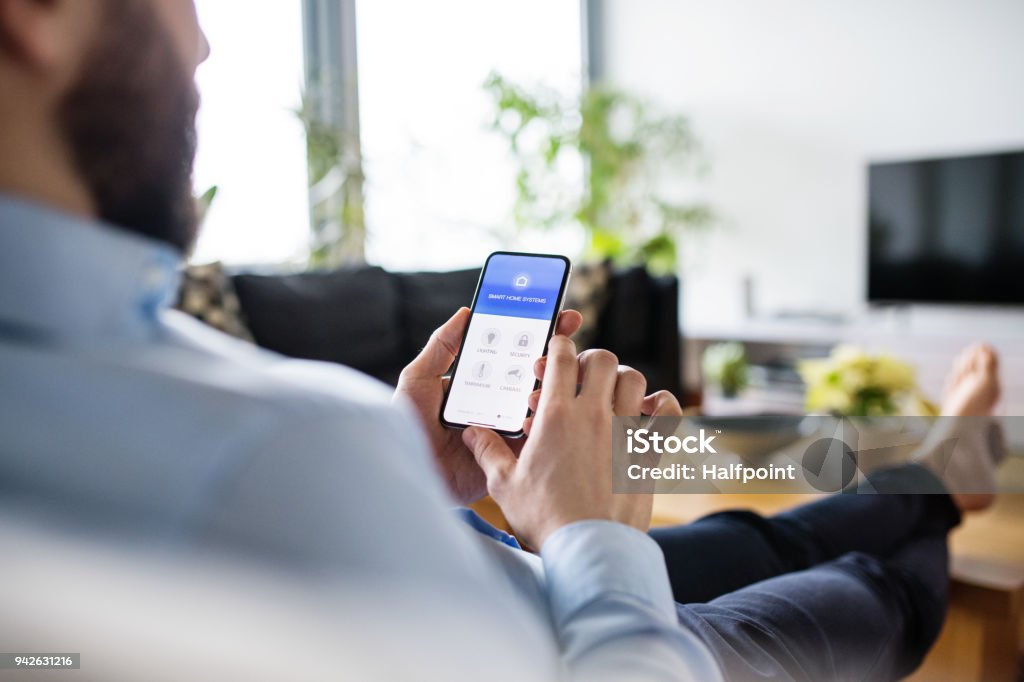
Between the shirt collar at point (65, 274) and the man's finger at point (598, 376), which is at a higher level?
the shirt collar at point (65, 274)

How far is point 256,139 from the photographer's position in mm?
2740

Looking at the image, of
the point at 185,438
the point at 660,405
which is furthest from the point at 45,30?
the point at 660,405

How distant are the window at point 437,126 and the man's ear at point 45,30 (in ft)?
9.29

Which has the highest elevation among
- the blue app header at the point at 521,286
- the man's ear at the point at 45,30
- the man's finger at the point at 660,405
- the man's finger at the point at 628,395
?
the man's ear at the point at 45,30

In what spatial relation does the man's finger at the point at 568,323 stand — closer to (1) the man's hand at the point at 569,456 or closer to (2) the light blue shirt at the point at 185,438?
(1) the man's hand at the point at 569,456

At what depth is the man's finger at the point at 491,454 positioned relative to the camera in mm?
543

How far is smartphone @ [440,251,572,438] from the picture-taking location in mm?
587

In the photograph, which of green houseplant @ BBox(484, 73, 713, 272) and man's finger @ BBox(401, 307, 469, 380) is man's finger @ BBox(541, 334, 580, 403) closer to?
man's finger @ BBox(401, 307, 469, 380)

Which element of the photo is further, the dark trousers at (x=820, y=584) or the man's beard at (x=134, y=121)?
the dark trousers at (x=820, y=584)

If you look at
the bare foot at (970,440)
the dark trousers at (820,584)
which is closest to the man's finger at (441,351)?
the dark trousers at (820,584)

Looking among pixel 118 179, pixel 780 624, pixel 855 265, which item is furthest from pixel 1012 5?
pixel 118 179

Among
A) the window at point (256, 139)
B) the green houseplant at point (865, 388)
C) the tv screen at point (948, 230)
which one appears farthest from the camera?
the tv screen at point (948, 230)

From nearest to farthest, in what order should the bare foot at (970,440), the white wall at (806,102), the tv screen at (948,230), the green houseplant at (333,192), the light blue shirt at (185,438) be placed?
the light blue shirt at (185,438) → the bare foot at (970,440) → the green houseplant at (333,192) → the tv screen at (948,230) → the white wall at (806,102)

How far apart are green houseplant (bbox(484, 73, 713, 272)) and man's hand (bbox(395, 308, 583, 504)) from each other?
283 cm
